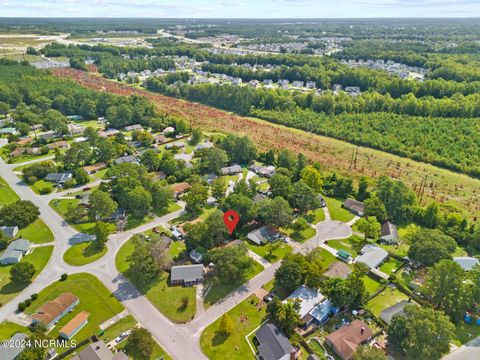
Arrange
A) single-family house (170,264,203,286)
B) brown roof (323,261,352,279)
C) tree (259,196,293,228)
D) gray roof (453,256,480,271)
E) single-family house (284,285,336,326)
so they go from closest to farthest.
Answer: single-family house (284,285,336,326), single-family house (170,264,203,286), brown roof (323,261,352,279), gray roof (453,256,480,271), tree (259,196,293,228)

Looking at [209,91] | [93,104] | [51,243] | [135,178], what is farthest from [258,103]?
[51,243]

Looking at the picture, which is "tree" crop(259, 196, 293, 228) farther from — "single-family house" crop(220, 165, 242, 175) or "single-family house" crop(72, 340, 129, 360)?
"single-family house" crop(72, 340, 129, 360)

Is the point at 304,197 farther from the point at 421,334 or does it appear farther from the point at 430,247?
the point at 421,334

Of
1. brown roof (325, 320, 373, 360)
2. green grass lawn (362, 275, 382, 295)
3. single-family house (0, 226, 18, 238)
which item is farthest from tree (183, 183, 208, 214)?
brown roof (325, 320, 373, 360)

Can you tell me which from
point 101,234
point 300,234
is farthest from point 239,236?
point 101,234

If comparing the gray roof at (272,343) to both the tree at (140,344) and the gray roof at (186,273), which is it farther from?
the gray roof at (186,273)
